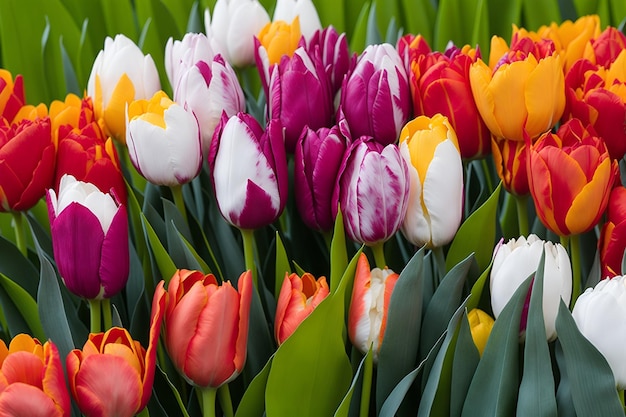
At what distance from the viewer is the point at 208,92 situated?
2.40 ft

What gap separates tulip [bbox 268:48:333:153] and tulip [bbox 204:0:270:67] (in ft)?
0.76

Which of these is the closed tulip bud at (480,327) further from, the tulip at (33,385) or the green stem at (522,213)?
the tulip at (33,385)

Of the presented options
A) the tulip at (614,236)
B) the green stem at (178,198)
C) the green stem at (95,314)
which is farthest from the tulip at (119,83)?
the tulip at (614,236)

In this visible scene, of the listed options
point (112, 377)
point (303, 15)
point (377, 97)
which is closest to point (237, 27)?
point (303, 15)

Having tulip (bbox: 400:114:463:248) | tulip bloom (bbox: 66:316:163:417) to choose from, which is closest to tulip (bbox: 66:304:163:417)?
tulip bloom (bbox: 66:316:163:417)

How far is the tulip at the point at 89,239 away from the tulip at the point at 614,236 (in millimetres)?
360

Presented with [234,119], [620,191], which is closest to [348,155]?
[234,119]

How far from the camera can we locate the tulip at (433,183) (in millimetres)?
646

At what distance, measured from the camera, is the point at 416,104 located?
2.50ft

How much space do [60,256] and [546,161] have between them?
1.19 feet

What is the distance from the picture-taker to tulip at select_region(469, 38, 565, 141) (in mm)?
698

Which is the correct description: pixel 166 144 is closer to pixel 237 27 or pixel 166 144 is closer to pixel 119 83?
pixel 119 83

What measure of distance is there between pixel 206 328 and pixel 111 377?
7 cm

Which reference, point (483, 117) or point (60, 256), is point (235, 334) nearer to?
point (60, 256)
